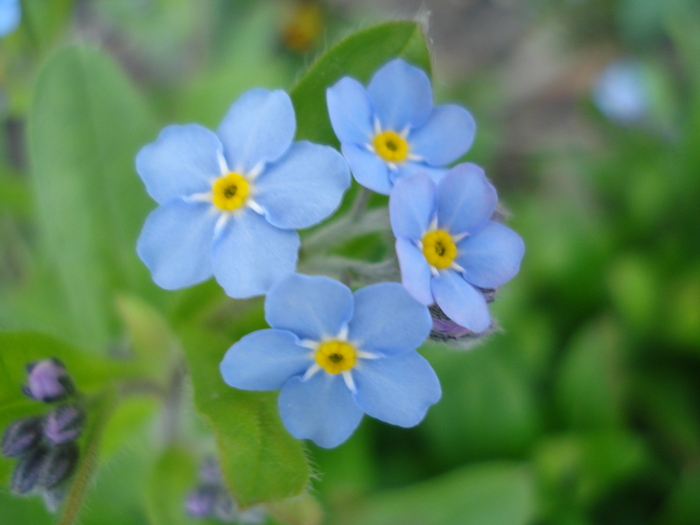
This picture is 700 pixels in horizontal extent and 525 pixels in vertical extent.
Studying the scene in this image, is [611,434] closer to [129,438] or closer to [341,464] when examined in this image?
[341,464]

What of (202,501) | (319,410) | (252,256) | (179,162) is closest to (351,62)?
(179,162)

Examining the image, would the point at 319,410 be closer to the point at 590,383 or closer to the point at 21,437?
the point at 21,437

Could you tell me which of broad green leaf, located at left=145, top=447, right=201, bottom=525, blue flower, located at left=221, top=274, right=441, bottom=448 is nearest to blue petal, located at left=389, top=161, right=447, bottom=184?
blue flower, located at left=221, top=274, right=441, bottom=448

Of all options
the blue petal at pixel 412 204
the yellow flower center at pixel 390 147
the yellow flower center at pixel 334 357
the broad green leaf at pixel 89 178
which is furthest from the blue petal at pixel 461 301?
the broad green leaf at pixel 89 178

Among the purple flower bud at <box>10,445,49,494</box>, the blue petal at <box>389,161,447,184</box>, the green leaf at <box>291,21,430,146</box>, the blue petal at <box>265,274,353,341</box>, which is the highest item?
the green leaf at <box>291,21,430,146</box>

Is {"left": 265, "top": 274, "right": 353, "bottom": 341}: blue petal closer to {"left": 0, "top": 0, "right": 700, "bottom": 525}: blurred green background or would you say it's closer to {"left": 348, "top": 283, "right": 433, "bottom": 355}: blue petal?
{"left": 348, "top": 283, "right": 433, "bottom": 355}: blue petal

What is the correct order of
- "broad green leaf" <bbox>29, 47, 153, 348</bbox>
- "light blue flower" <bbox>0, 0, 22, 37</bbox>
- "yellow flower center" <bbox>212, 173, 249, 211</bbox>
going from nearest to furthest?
"yellow flower center" <bbox>212, 173, 249, 211</bbox>, "light blue flower" <bbox>0, 0, 22, 37</bbox>, "broad green leaf" <bbox>29, 47, 153, 348</bbox>

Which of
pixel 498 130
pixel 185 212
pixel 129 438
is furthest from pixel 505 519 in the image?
pixel 498 130
